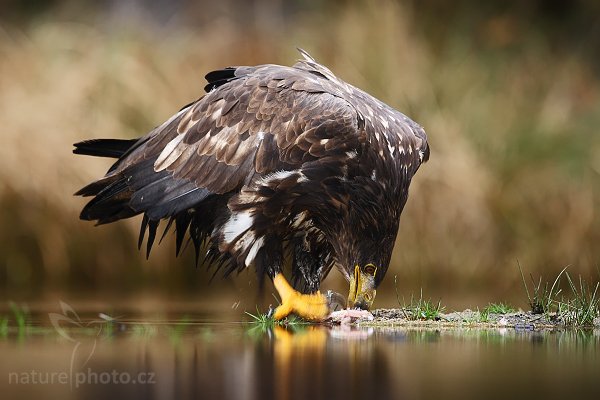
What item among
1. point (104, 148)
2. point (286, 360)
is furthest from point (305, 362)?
point (104, 148)

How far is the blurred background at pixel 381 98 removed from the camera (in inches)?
599

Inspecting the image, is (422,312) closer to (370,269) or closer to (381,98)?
(370,269)

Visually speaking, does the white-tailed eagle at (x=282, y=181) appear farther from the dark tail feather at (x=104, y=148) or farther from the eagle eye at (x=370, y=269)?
the dark tail feather at (x=104, y=148)

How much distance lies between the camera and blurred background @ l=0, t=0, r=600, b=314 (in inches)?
599

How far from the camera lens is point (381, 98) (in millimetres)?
16844

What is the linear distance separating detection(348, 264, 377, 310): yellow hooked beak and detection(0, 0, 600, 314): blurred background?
8.73 feet

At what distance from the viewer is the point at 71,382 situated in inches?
232

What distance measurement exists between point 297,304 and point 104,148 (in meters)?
2.53

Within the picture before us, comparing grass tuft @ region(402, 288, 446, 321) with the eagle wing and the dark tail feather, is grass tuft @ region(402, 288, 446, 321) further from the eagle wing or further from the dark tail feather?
the dark tail feather

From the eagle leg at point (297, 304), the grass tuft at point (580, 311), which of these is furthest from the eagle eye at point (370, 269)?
the grass tuft at point (580, 311)

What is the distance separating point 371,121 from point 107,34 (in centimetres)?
923

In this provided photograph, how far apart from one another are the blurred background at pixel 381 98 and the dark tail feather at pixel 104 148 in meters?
2.21

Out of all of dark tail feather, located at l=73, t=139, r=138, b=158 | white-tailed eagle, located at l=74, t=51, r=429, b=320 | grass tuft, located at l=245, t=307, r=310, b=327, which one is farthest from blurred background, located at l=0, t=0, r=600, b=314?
grass tuft, located at l=245, t=307, r=310, b=327

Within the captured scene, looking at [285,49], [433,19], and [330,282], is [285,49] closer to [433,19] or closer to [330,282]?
[433,19]
